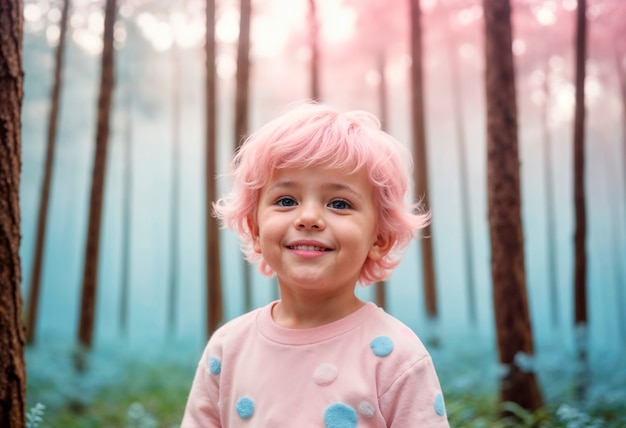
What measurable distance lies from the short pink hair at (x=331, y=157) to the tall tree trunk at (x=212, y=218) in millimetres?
3256

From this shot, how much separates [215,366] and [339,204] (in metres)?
0.49

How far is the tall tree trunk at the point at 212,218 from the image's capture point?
459cm

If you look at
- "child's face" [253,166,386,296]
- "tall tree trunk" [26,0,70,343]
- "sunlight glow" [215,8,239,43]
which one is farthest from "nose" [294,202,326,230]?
"tall tree trunk" [26,0,70,343]

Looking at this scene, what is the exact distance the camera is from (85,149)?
570 cm

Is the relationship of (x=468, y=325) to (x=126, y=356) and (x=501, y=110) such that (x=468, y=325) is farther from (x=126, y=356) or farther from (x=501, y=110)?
(x=126, y=356)

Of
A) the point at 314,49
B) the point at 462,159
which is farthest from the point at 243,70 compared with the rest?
the point at 462,159

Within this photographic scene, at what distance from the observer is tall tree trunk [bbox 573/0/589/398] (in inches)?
163

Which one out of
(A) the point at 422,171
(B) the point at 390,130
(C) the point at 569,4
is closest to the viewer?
(C) the point at 569,4

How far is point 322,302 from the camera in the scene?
4.26ft

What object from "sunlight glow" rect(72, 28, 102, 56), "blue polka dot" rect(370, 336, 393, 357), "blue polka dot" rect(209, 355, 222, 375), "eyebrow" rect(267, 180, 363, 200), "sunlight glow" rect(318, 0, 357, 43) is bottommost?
"blue polka dot" rect(209, 355, 222, 375)

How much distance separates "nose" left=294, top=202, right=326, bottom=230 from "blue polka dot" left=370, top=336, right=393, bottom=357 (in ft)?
0.89

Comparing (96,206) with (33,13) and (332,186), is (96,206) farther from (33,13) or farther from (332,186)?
(332,186)

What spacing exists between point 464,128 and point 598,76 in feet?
4.67

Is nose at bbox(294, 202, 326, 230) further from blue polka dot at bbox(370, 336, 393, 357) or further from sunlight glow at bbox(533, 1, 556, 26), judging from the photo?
sunlight glow at bbox(533, 1, 556, 26)
